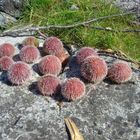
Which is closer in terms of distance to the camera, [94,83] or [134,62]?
[94,83]

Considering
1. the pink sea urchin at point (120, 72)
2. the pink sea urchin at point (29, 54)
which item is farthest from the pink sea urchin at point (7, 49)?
the pink sea urchin at point (120, 72)

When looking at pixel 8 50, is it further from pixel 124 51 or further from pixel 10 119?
pixel 124 51

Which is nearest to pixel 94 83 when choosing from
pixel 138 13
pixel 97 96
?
pixel 97 96

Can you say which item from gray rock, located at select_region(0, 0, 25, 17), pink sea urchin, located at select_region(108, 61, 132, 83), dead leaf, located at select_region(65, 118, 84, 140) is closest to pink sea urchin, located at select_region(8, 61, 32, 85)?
dead leaf, located at select_region(65, 118, 84, 140)

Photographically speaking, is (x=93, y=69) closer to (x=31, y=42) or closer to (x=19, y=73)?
(x=19, y=73)

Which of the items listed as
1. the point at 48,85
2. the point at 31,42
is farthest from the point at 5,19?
the point at 48,85
